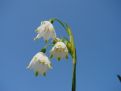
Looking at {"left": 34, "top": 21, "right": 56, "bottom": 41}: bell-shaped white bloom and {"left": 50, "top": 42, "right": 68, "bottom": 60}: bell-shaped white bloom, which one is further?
{"left": 34, "top": 21, "right": 56, "bottom": 41}: bell-shaped white bloom

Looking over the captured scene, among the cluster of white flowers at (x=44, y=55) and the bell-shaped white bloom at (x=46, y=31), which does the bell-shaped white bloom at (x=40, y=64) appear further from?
the bell-shaped white bloom at (x=46, y=31)

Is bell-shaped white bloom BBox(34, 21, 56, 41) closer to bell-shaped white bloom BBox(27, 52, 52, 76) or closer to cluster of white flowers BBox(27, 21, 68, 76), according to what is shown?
cluster of white flowers BBox(27, 21, 68, 76)

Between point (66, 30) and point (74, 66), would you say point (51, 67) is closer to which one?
point (74, 66)

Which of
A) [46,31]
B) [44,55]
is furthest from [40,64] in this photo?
[46,31]

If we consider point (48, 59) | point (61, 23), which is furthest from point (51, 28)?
point (48, 59)

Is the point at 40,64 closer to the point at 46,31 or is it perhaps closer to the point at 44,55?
the point at 44,55

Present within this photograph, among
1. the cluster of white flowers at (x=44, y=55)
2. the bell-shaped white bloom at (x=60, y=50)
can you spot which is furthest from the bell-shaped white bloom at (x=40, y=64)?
the bell-shaped white bloom at (x=60, y=50)

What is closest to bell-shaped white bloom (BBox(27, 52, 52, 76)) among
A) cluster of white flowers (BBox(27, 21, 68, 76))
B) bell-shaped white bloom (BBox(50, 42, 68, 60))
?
cluster of white flowers (BBox(27, 21, 68, 76))

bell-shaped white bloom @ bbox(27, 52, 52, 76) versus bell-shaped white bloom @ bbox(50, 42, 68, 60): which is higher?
bell-shaped white bloom @ bbox(50, 42, 68, 60)
